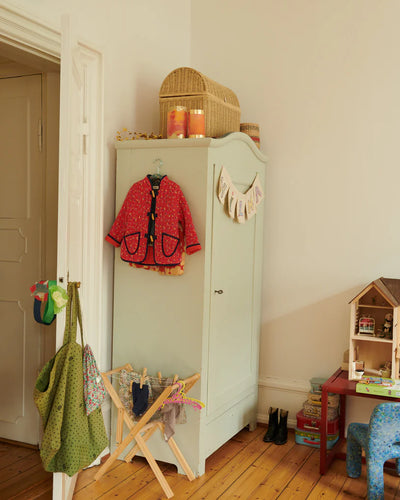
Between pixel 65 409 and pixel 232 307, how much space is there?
1.24m

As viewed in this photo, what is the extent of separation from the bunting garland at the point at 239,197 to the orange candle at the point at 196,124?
0.22 metres

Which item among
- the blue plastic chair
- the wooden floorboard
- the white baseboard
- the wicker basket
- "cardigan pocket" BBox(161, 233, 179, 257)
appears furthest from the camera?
the white baseboard

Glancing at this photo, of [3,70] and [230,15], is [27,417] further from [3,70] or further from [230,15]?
[230,15]

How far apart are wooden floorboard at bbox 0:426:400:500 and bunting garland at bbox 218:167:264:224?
4.32 ft

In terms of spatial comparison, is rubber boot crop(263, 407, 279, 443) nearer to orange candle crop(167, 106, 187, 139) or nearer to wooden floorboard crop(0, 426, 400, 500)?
wooden floorboard crop(0, 426, 400, 500)

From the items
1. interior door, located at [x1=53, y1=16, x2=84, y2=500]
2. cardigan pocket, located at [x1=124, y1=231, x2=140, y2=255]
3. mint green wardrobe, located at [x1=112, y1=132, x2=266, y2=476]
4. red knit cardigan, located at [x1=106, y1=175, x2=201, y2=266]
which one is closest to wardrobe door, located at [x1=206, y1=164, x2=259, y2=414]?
mint green wardrobe, located at [x1=112, y1=132, x2=266, y2=476]

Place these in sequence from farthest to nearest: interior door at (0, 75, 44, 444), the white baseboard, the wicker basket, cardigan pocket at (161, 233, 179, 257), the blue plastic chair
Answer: the white baseboard, interior door at (0, 75, 44, 444), the wicker basket, cardigan pocket at (161, 233, 179, 257), the blue plastic chair

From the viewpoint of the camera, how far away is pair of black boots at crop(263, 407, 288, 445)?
341cm

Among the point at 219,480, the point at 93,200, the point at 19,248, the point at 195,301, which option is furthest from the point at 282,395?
the point at 19,248

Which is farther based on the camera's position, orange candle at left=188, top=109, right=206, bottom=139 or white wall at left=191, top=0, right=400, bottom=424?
white wall at left=191, top=0, right=400, bottom=424

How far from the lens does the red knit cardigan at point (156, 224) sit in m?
2.84

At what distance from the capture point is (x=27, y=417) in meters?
3.26

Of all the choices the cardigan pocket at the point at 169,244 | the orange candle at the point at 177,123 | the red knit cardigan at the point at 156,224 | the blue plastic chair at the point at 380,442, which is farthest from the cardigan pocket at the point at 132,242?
the blue plastic chair at the point at 380,442

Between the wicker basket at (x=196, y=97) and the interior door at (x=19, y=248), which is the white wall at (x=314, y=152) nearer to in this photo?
the wicker basket at (x=196, y=97)
